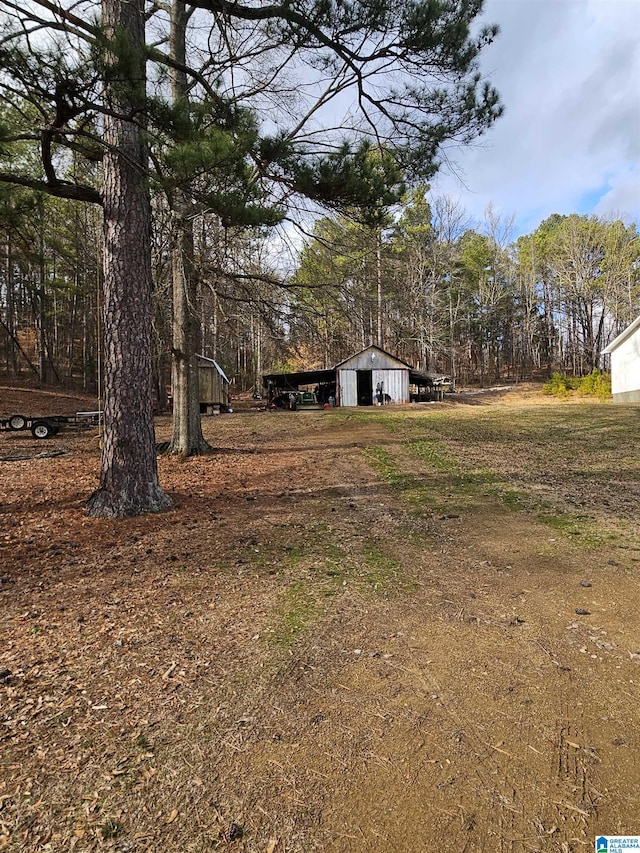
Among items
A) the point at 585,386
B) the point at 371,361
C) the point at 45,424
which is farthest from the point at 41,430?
the point at 585,386

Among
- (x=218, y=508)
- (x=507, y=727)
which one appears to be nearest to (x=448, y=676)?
(x=507, y=727)

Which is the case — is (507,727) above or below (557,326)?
below

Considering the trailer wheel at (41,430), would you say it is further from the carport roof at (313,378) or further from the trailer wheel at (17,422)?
the carport roof at (313,378)

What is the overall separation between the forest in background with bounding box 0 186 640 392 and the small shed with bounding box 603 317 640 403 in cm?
987

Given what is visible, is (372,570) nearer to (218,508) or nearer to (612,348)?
(218,508)

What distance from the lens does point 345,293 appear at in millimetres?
7934

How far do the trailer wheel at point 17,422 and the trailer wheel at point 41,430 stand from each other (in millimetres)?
730

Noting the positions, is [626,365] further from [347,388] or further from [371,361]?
[347,388]

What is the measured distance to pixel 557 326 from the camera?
46.4 m

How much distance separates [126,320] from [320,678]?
4.30 metres

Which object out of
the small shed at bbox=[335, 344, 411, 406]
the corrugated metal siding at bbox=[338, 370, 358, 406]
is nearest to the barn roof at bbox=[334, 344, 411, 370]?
the small shed at bbox=[335, 344, 411, 406]

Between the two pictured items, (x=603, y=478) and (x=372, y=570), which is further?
(x=603, y=478)

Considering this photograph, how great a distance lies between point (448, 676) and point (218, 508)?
3.85m

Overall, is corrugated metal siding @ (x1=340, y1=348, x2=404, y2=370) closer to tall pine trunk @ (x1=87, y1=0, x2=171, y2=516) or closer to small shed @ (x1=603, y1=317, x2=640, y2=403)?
small shed @ (x1=603, y1=317, x2=640, y2=403)
